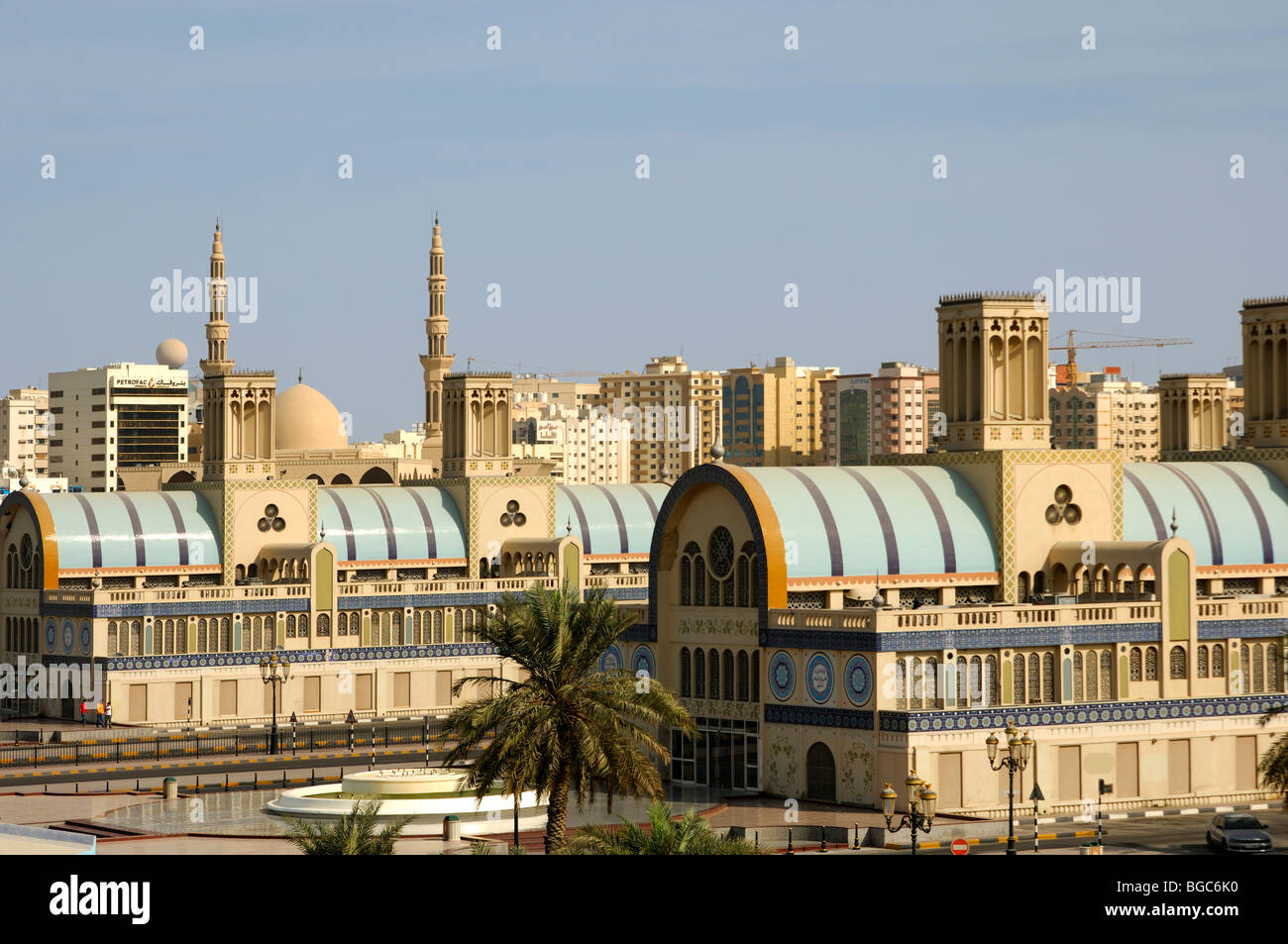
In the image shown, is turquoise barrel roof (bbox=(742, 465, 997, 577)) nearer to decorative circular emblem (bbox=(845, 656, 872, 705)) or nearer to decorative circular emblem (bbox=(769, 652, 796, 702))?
decorative circular emblem (bbox=(769, 652, 796, 702))

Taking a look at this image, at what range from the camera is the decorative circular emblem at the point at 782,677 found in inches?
2611

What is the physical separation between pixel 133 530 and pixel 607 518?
74.8 ft

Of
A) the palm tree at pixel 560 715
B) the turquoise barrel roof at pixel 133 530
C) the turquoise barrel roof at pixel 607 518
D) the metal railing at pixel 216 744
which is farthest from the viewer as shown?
the turquoise barrel roof at pixel 607 518

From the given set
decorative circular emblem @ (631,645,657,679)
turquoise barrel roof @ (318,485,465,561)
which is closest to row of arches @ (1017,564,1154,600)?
decorative circular emblem @ (631,645,657,679)

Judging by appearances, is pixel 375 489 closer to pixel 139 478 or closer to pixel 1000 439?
pixel 1000 439

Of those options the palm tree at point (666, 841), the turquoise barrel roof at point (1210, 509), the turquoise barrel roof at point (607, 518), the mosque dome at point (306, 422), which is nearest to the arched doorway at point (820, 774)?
the turquoise barrel roof at point (1210, 509)

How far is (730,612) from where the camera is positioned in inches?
2719

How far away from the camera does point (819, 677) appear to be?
65.2 metres

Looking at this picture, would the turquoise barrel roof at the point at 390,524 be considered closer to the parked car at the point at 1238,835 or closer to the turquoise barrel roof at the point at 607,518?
the turquoise barrel roof at the point at 607,518

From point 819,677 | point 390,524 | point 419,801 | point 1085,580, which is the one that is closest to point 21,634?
point 390,524

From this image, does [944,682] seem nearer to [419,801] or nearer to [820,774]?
[820,774]

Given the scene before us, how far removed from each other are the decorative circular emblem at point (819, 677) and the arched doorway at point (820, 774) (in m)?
1.38

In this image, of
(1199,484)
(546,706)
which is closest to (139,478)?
(1199,484)
